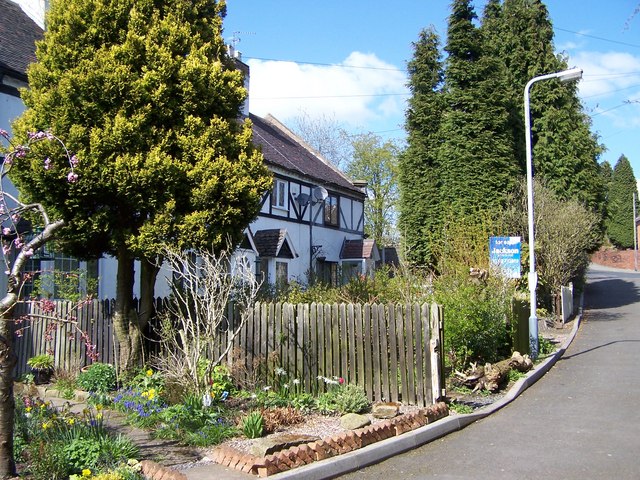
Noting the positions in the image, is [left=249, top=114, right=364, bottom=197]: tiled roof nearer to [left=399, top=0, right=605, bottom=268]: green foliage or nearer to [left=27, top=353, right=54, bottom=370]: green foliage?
[left=399, top=0, right=605, bottom=268]: green foliage

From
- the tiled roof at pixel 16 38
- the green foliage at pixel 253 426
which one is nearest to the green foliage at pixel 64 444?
the green foliage at pixel 253 426

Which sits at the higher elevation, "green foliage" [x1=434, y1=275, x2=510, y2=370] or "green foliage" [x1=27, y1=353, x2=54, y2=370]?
"green foliage" [x1=434, y1=275, x2=510, y2=370]

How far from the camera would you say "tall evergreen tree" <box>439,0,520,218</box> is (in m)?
23.4

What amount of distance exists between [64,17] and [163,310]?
16.9ft

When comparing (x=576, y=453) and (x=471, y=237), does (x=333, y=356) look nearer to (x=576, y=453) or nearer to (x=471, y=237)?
(x=576, y=453)

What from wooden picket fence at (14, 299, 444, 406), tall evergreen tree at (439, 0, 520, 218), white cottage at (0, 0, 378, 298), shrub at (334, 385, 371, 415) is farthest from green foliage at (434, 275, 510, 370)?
tall evergreen tree at (439, 0, 520, 218)

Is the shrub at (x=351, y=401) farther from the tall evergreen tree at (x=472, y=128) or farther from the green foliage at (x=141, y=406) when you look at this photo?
the tall evergreen tree at (x=472, y=128)

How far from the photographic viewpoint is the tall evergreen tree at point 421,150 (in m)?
24.8

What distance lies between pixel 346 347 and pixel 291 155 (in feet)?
→ 61.3

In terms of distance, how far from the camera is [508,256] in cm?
1486

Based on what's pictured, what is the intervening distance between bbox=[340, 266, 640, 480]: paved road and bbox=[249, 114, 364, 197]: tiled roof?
1408 centimetres

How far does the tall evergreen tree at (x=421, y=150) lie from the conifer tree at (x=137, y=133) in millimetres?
15747

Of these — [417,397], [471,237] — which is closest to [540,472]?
[417,397]

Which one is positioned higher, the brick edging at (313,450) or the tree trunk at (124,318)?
the tree trunk at (124,318)
